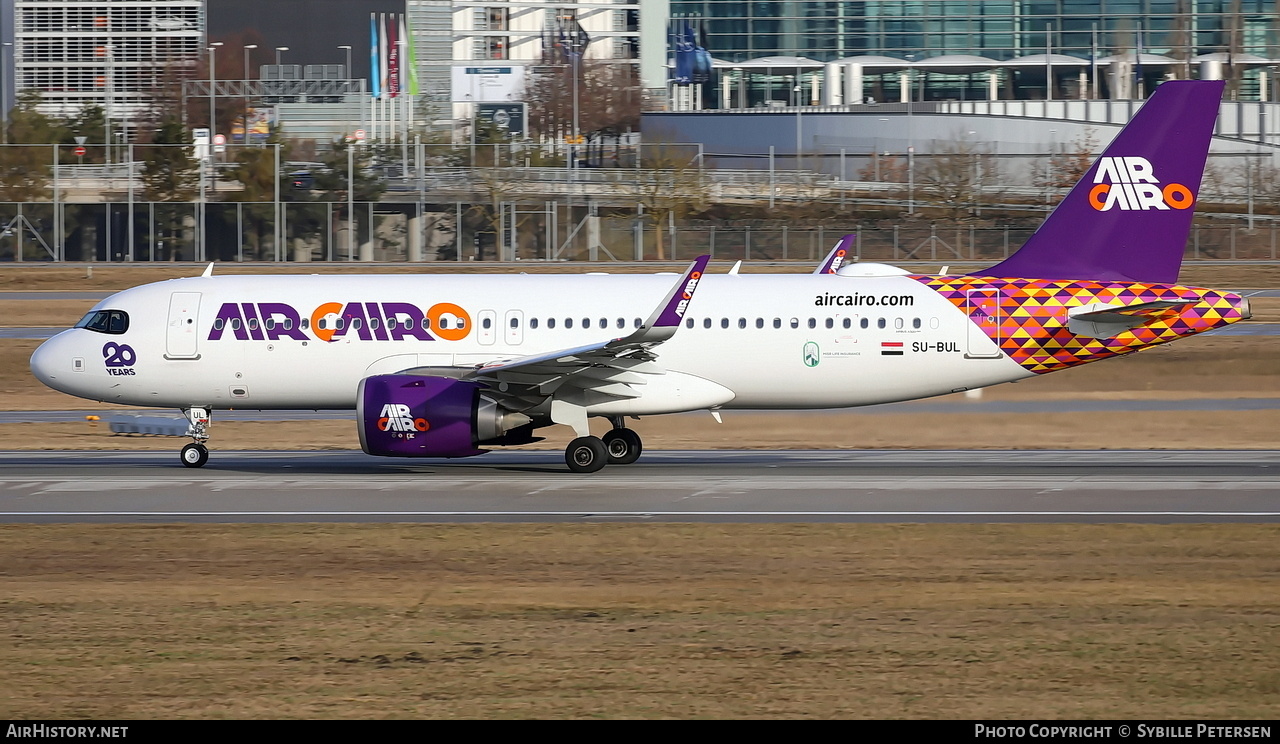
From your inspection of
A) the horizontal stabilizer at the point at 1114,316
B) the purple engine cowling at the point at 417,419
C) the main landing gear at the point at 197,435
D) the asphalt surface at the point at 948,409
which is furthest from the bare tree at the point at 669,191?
the purple engine cowling at the point at 417,419

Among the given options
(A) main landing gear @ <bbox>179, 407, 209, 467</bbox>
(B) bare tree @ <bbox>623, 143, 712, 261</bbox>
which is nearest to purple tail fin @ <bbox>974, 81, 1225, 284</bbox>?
(A) main landing gear @ <bbox>179, 407, 209, 467</bbox>

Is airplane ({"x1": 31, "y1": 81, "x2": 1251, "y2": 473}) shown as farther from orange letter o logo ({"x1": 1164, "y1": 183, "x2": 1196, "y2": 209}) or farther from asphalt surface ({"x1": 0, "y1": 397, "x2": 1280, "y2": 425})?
asphalt surface ({"x1": 0, "y1": 397, "x2": 1280, "y2": 425})

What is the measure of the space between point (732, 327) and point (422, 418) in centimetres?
575

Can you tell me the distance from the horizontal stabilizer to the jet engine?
10090 mm

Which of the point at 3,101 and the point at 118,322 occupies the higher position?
the point at 3,101

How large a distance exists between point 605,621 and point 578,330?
12.7 m

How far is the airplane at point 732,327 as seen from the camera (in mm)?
25875

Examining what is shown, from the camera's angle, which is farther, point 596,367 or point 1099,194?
point 1099,194

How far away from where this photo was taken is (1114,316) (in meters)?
25.6

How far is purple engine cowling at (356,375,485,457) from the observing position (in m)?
24.2

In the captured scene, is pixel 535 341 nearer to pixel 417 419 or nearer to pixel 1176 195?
pixel 417 419

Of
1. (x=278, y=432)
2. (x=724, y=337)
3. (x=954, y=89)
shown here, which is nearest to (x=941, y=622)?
(x=724, y=337)

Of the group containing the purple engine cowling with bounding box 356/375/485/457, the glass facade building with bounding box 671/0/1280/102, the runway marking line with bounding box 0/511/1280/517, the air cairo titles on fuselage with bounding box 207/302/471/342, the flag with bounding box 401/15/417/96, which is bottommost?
the runway marking line with bounding box 0/511/1280/517

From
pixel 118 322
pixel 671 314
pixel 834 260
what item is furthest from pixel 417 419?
pixel 834 260
